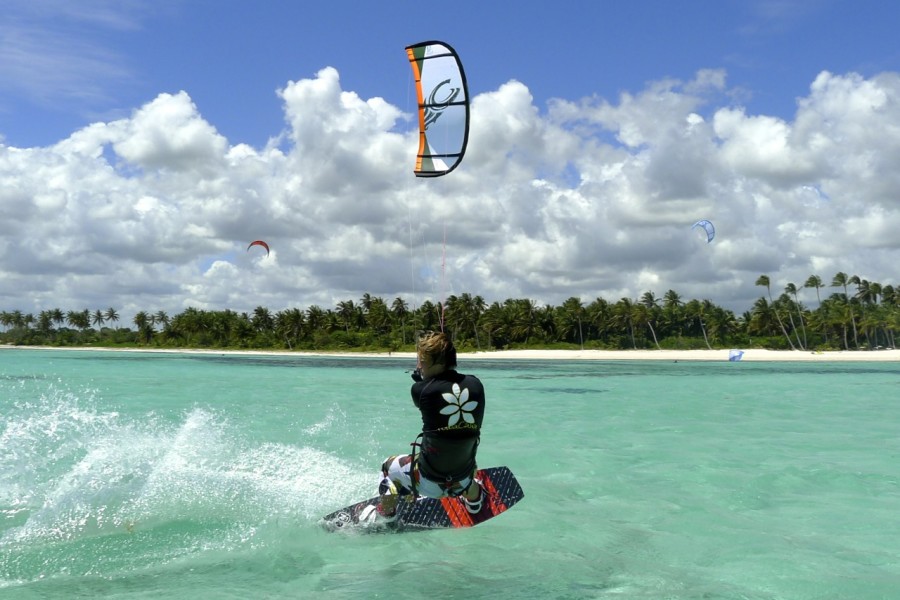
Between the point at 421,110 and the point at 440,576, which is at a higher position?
the point at 421,110

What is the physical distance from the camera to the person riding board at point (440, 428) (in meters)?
6.09

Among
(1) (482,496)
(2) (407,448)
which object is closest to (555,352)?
(2) (407,448)

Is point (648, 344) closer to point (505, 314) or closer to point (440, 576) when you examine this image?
point (505, 314)

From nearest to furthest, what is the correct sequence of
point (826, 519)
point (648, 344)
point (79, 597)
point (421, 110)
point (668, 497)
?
1. point (79, 597)
2. point (826, 519)
3. point (668, 497)
4. point (421, 110)
5. point (648, 344)

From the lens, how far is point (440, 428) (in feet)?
20.5

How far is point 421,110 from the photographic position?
42.7 feet

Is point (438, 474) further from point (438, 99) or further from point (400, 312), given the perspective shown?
point (400, 312)

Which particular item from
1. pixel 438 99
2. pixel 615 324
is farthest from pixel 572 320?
pixel 438 99

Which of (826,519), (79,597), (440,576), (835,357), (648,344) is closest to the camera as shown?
(79,597)

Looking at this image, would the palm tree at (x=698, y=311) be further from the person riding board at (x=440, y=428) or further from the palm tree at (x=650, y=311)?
the person riding board at (x=440, y=428)

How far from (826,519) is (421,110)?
9.01 meters

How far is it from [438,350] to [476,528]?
2601 mm

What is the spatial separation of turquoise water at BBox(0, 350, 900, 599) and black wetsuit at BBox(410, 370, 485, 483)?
0.93 m

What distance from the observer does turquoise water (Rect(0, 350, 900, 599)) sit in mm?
6004
